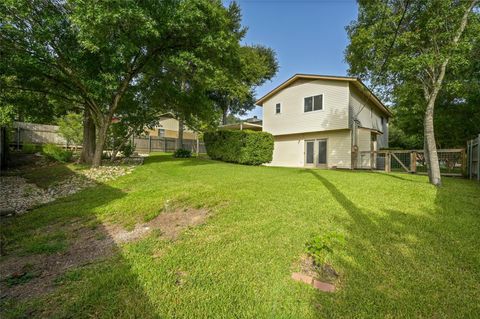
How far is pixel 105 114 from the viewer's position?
39.8ft

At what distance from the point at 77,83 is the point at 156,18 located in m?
4.46

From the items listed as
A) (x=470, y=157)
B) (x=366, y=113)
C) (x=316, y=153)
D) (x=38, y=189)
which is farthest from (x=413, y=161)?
(x=38, y=189)

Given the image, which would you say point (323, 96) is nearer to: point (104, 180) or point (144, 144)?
point (104, 180)

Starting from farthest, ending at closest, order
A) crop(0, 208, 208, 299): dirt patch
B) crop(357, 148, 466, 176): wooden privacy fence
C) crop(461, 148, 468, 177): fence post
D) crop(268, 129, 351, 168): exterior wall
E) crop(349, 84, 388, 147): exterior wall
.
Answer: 1. crop(268, 129, 351, 168): exterior wall
2. crop(349, 84, 388, 147): exterior wall
3. crop(357, 148, 466, 176): wooden privacy fence
4. crop(461, 148, 468, 177): fence post
5. crop(0, 208, 208, 299): dirt patch

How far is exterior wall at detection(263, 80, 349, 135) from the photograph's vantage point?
14.7 metres

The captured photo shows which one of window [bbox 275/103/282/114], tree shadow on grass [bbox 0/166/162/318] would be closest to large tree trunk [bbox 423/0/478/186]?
tree shadow on grass [bbox 0/166/162/318]

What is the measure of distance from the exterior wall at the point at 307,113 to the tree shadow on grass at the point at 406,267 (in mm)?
11085

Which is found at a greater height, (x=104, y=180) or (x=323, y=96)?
(x=323, y=96)

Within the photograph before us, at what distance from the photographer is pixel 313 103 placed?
16.2m

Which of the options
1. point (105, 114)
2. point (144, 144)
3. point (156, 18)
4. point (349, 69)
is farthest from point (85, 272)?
point (144, 144)

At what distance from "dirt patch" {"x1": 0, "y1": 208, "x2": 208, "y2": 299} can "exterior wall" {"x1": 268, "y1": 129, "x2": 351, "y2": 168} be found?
41.5ft

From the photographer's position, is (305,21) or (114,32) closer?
(114,32)

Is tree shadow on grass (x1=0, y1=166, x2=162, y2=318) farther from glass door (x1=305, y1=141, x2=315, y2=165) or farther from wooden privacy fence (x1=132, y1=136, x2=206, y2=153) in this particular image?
wooden privacy fence (x1=132, y1=136, x2=206, y2=153)

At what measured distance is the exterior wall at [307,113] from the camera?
48.3 ft
